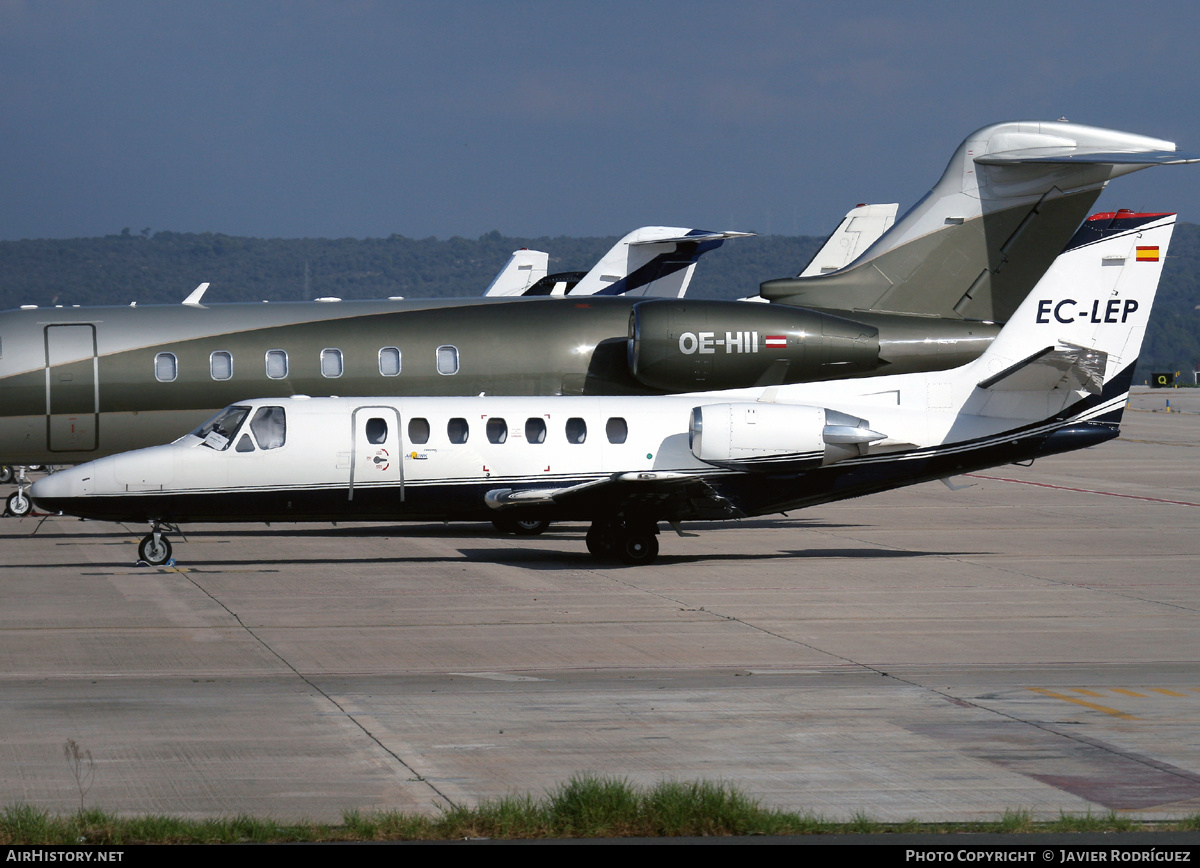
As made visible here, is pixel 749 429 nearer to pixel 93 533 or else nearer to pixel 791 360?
pixel 791 360

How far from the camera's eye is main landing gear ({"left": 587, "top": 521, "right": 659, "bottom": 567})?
68.6ft

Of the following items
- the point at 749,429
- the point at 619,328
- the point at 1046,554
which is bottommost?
the point at 1046,554

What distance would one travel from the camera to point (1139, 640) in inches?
596

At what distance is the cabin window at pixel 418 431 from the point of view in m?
20.6

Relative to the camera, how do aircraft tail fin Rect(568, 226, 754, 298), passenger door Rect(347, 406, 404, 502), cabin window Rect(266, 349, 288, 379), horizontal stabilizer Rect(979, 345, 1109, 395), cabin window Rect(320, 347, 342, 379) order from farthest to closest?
aircraft tail fin Rect(568, 226, 754, 298), cabin window Rect(320, 347, 342, 379), cabin window Rect(266, 349, 288, 379), horizontal stabilizer Rect(979, 345, 1109, 395), passenger door Rect(347, 406, 404, 502)

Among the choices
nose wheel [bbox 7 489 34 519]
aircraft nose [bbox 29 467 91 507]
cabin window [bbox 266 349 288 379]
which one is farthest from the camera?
nose wheel [bbox 7 489 34 519]

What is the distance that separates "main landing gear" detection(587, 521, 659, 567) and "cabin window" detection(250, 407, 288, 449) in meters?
4.78

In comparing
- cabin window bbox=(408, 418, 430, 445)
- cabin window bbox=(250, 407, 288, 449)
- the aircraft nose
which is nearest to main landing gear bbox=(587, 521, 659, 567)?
cabin window bbox=(408, 418, 430, 445)

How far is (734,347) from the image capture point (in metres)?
24.6

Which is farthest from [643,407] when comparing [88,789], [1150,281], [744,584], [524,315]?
[88,789]

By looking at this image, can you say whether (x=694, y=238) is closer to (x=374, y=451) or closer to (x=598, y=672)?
(x=374, y=451)

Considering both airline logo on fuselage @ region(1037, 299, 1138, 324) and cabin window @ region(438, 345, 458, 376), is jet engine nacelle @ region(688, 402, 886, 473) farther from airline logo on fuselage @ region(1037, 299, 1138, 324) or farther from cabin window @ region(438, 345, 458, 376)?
cabin window @ region(438, 345, 458, 376)

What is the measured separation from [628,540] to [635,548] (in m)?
0.16

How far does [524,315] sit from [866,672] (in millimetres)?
13731
